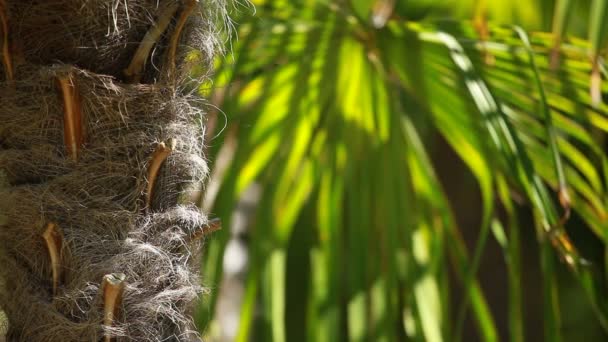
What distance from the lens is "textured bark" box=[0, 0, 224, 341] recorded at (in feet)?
2.05

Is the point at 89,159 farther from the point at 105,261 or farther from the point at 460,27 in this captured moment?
the point at 460,27

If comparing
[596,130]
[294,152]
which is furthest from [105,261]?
[596,130]

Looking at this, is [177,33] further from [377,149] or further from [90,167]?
[377,149]

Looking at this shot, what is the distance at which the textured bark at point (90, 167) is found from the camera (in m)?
0.62

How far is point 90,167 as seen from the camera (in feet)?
2.10

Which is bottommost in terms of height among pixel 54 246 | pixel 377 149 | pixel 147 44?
pixel 377 149

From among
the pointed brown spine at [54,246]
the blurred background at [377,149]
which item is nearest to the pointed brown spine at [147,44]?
the pointed brown spine at [54,246]

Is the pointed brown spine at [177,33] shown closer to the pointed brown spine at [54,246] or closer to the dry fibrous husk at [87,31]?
the dry fibrous husk at [87,31]

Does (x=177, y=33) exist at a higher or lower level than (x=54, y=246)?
higher

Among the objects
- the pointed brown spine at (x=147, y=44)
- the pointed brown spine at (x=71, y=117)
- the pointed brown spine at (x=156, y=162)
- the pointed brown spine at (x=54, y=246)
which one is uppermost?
the pointed brown spine at (x=147, y=44)

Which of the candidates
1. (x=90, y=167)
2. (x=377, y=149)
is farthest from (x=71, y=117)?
(x=377, y=149)

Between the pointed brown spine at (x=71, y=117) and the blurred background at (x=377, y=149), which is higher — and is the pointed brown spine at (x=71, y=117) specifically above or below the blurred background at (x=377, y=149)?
above

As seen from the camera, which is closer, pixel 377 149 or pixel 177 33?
pixel 177 33

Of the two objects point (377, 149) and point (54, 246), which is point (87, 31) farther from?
point (377, 149)
